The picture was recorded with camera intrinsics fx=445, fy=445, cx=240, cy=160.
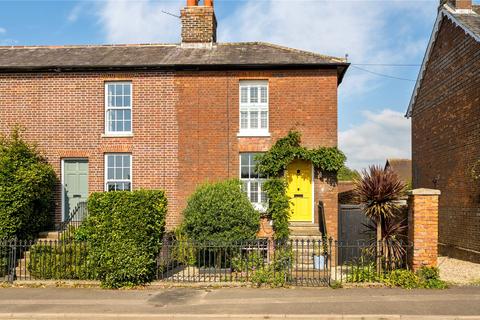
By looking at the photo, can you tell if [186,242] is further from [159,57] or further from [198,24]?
[198,24]

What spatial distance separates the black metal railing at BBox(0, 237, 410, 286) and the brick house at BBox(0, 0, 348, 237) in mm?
3339

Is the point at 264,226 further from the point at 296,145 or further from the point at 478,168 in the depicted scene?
the point at 478,168

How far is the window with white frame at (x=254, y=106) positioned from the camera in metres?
15.6

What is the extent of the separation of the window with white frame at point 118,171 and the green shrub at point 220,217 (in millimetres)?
3553

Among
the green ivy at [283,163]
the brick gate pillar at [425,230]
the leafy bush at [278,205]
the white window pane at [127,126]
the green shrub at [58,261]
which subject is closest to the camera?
the brick gate pillar at [425,230]

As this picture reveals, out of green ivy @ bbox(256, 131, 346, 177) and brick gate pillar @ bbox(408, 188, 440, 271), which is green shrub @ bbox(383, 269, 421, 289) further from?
green ivy @ bbox(256, 131, 346, 177)

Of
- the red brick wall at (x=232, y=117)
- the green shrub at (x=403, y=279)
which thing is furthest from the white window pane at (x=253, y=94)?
the green shrub at (x=403, y=279)

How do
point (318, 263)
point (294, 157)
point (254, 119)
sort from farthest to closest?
1. point (254, 119)
2. point (294, 157)
3. point (318, 263)

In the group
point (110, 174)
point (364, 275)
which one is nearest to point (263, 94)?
point (110, 174)

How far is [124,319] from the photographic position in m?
8.34

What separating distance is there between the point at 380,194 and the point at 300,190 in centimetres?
425

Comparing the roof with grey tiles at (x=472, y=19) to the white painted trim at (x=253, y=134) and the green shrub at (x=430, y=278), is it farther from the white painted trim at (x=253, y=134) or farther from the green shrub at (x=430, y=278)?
the green shrub at (x=430, y=278)

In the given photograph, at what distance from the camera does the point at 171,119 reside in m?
15.6

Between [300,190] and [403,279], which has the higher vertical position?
[300,190]
